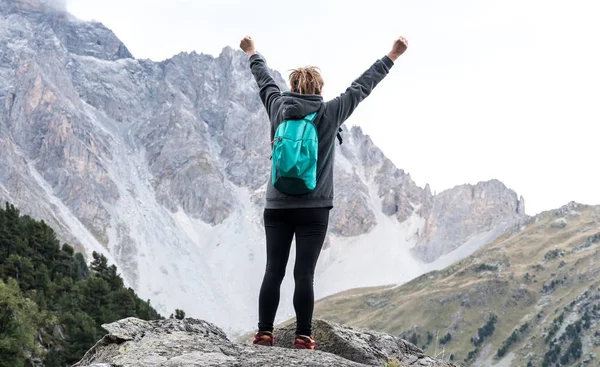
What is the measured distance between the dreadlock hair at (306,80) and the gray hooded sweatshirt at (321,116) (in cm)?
15

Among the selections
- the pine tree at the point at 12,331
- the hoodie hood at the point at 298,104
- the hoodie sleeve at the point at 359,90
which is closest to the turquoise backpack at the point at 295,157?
the hoodie hood at the point at 298,104

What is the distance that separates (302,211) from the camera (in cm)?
934

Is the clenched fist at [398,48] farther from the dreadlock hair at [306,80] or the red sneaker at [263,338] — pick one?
the red sneaker at [263,338]

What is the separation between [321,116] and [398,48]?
2.04 meters

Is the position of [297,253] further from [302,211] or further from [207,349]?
[207,349]

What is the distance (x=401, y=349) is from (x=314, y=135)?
453 cm

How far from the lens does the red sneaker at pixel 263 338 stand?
971 cm

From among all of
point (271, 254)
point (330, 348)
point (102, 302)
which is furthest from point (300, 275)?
point (102, 302)

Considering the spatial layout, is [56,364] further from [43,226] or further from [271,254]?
[271,254]

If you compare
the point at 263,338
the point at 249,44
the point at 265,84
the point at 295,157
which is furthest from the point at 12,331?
the point at 295,157

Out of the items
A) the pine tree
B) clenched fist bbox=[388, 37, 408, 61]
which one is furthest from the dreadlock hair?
the pine tree

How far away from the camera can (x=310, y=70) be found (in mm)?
9750

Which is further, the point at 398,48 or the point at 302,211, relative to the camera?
the point at 398,48

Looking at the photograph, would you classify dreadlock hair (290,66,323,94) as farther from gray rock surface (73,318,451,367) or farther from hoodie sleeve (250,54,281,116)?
gray rock surface (73,318,451,367)
